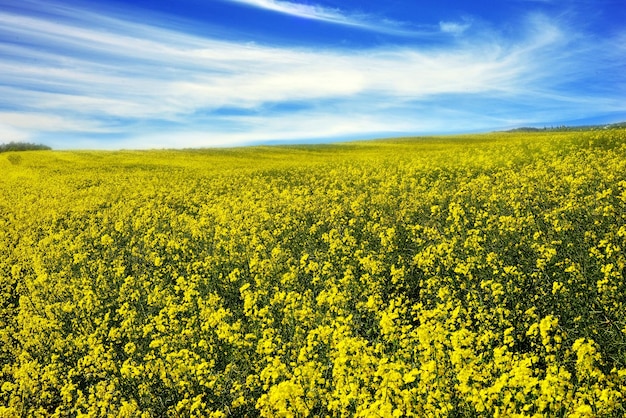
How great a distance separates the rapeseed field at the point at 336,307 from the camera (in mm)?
5125

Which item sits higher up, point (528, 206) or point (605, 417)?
point (528, 206)

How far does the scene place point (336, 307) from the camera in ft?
24.7

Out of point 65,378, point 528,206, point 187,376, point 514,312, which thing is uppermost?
point 528,206

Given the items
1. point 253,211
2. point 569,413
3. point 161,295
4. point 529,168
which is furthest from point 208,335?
point 529,168

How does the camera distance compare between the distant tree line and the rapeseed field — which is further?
the distant tree line

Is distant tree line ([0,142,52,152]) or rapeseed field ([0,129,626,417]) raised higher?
distant tree line ([0,142,52,152])

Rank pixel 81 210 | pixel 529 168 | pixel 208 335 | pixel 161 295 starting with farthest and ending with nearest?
pixel 81 210
pixel 529 168
pixel 161 295
pixel 208 335

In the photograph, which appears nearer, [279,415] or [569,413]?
[569,413]

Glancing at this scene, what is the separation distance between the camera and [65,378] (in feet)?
25.9

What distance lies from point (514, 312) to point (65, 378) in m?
7.33

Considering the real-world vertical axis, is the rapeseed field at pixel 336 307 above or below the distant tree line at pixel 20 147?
below

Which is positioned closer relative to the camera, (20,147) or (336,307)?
(336,307)

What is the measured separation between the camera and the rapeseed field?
512cm

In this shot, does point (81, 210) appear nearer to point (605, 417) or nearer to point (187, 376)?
point (187, 376)
